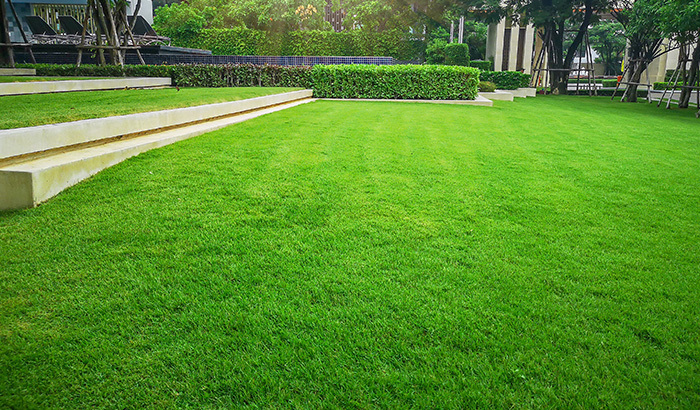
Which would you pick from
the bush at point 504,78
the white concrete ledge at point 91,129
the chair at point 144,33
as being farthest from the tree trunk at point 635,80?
the chair at point 144,33

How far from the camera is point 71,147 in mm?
4617

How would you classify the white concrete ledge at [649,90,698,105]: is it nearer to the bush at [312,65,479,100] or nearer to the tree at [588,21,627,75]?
the bush at [312,65,479,100]

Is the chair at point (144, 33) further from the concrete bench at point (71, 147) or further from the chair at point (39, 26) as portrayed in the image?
the concrete bench at point (71, 147)

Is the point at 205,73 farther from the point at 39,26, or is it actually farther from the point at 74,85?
the point at 39,26

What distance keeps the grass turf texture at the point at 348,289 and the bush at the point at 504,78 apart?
16855 millimetres

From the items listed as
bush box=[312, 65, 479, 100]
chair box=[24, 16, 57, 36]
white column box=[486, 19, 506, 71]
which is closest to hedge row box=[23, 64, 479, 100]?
bush box=[312, 65, 479, 100]

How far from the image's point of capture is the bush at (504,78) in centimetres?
2097

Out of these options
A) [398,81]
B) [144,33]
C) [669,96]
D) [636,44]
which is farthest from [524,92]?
[144,33]

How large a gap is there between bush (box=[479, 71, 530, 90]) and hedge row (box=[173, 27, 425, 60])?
37.5ft

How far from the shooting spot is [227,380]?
1921 mm

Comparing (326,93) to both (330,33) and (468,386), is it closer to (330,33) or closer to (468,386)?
(468,386)

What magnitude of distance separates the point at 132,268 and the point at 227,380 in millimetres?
1271

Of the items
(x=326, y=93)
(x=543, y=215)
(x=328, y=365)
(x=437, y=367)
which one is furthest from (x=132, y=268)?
(x=326, y=93)

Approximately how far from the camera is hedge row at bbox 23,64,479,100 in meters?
14.1
